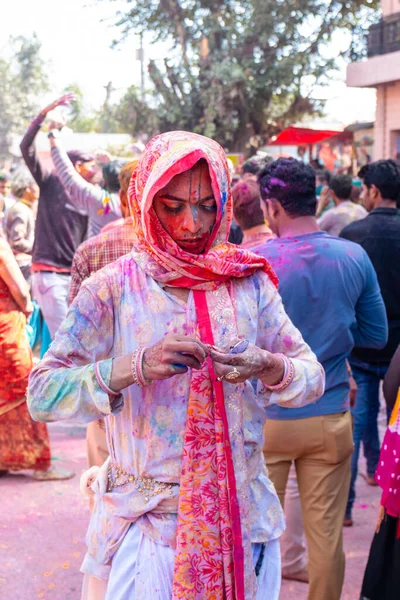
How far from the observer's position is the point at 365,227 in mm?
5285

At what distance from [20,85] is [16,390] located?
50.3m

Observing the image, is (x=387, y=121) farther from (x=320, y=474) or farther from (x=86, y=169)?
(x=320, y=474)

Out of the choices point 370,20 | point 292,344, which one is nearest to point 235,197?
point 292,344

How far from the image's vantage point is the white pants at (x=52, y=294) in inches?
289

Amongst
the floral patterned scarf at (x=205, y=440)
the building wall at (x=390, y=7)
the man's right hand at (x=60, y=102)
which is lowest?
the floral patterned scarf at (x=205, y=440)

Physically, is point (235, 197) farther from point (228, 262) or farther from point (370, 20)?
point (370, 20)

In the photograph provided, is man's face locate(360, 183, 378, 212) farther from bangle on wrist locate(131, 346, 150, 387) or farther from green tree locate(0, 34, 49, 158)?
green tree locate(0, 34, 49, 158)

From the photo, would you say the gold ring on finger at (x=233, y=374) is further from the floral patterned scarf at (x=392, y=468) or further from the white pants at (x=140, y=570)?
the floral patterned scarf at (x=392, y=468)

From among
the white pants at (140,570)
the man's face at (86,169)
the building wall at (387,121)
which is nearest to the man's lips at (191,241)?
the white pants at (140,570)

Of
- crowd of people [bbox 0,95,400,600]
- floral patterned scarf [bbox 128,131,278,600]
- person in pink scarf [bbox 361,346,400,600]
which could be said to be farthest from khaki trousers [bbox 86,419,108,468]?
floral patterned scarf [bbox 128,131,278,600]

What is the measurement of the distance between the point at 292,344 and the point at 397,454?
109 cm

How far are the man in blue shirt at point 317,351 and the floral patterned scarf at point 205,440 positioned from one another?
1.44m

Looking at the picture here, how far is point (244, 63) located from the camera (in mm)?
23578

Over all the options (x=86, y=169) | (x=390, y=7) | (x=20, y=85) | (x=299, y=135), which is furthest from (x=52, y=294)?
(x=20, y=85)
